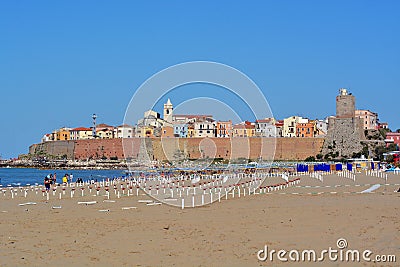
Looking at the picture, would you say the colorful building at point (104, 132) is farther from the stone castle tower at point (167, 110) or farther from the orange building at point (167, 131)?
the stone castle tower at point (167, 110)

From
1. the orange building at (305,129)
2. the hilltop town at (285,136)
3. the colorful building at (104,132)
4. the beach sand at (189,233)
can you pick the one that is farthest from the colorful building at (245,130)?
the beach sand at (189,233)

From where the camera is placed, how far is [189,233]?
11.7m

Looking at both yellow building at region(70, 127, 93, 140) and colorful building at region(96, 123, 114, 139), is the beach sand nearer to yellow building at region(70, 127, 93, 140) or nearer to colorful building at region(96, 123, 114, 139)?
colorful building at region(96, 123, 114, 139)

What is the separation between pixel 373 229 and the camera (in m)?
11.6

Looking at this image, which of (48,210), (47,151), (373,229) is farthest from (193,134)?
(373,229)

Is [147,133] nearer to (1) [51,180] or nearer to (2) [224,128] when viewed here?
(2) [224,128]

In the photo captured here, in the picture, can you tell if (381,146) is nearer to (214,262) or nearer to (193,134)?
(193,134)

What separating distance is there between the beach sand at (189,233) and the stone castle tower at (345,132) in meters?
78.3

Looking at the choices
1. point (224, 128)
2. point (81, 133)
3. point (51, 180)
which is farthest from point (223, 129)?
point (51, 180)

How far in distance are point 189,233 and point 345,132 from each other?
282ft

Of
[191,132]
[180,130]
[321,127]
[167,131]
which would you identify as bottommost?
[167,131]

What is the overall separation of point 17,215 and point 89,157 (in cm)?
10547
